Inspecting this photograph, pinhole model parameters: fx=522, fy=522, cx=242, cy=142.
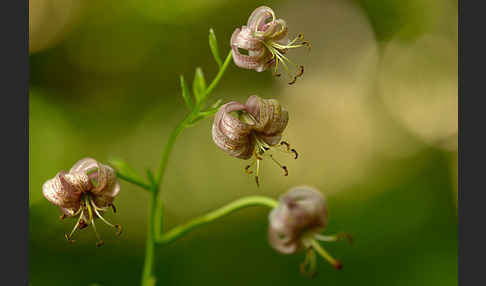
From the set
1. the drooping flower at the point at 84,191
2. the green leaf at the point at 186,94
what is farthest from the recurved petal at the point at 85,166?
the green leaf at the point at 186,94

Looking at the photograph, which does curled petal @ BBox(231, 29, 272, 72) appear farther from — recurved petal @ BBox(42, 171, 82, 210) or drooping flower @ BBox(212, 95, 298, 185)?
recurved petal @ BBox(42, 171, 82, 210)

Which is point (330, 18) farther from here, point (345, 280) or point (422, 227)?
point (345, 280)

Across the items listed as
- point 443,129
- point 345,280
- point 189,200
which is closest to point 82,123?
point 189,200

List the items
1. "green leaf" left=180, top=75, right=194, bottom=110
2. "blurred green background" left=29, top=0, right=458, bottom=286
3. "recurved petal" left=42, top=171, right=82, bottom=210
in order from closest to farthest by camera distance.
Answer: "recurved petal" left=42, top=171, right=82, bottom=210 < "green leaf" left=180, top=75, right=194, bottom=110 < "blurred green background" left=29, top=0, right=458, bottom=286

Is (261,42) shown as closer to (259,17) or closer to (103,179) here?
(259,17)

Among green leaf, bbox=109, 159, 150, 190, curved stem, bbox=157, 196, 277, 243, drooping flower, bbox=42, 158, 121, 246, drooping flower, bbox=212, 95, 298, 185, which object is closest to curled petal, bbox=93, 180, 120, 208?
drooping flower, bbox=42, 158, 121, 246

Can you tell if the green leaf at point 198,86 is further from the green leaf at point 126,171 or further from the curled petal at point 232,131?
the green leaf at point 126,171
